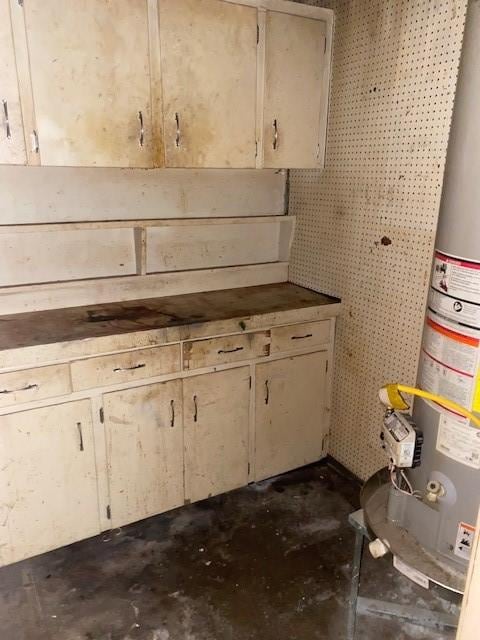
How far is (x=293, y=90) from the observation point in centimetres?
243

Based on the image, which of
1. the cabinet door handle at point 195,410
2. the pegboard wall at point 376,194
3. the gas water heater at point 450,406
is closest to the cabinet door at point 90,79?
the pegboard wall at point 376,194

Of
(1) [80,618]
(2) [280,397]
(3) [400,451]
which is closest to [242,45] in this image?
(2) [280,397]

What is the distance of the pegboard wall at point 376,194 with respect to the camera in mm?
1974

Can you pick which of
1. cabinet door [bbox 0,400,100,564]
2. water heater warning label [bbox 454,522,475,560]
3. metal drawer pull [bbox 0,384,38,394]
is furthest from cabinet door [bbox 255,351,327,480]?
water heater warning label [bbox 454,522,475,560]

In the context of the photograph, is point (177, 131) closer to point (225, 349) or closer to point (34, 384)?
point (225, 349)

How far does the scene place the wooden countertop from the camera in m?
2.02

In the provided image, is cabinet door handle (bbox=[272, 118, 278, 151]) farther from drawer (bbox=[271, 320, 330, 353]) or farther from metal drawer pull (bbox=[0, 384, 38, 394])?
metal drawer pull (bbox=[0, 384, 38, 394])

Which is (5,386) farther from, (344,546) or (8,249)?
(344,546)

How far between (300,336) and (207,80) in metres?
1.26

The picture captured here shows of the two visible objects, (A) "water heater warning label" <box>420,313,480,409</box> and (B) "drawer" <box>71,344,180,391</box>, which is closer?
(A) "water heater warning label" <box>420,313,480,409</box>

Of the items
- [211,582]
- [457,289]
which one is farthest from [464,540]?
[211,582]

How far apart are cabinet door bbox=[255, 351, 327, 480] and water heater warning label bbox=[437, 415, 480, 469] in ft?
4.06

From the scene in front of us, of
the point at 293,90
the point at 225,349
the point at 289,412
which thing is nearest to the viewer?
the point at 225,349

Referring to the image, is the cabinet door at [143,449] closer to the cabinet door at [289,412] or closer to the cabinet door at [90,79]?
the cabinet door at [289,412]
